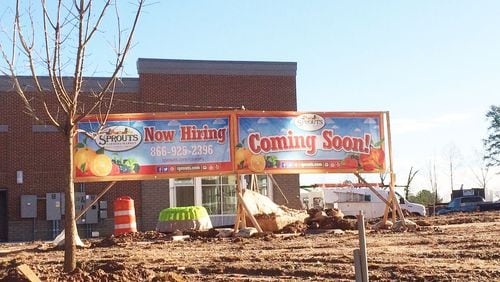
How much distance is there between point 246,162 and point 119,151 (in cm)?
370

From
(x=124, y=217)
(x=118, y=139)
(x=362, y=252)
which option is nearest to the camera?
(x=362, y=252)

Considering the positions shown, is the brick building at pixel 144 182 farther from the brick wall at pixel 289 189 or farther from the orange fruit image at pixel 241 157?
the orange fruit image at pixel 241 157

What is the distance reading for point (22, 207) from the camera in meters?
32.1

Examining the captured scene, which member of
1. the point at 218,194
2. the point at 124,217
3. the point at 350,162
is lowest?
the point at 124,217

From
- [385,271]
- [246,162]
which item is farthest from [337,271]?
[246,162]

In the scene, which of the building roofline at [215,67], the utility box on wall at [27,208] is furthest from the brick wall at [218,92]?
the utility box on wall at [27,208]

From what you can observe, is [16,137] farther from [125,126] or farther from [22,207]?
[125,126]

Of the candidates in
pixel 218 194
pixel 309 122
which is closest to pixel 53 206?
pixel 218 194

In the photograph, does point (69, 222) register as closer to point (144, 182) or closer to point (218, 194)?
point (144, 182)

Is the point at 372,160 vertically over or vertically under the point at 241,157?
under

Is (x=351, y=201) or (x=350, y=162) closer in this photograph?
(x=350, y=162)

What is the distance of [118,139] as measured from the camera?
20.5 meters

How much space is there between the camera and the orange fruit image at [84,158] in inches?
798

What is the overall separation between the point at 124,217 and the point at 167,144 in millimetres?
3254
